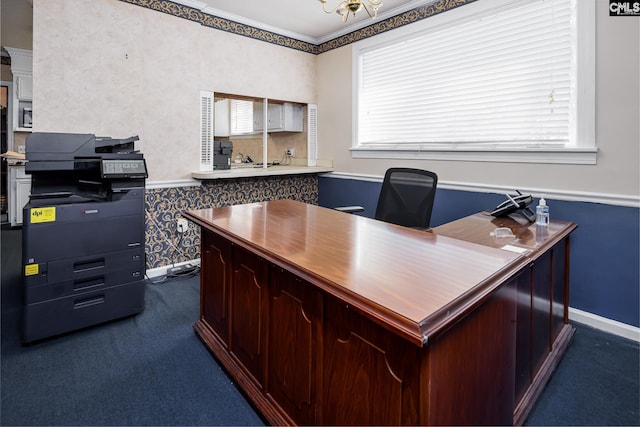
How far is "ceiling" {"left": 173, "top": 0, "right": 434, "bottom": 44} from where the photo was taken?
3379 millimetres

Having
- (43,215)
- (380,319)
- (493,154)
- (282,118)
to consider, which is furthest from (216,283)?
(282,118)

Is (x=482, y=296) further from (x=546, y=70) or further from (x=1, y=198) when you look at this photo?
(x=1, y=198)

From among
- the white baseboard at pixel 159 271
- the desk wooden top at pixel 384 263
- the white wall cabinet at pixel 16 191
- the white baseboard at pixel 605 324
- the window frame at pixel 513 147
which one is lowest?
the white baseboard at pixel 605 324

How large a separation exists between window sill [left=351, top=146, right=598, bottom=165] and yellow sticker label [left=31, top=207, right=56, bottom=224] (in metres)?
2.88

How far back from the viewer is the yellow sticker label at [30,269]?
214 centimetres

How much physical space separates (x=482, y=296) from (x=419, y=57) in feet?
9.94

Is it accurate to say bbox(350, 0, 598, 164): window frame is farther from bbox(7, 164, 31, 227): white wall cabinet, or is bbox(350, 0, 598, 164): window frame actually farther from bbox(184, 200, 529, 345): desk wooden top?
bbox(7, 164, 31, 227): white wall cabinet

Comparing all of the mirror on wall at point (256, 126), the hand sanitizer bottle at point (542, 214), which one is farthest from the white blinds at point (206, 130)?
the hand sanitizer bottle at point (542, 214)

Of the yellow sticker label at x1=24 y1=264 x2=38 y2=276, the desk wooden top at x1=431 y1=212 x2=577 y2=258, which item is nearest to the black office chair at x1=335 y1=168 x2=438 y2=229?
the desk wooden top at x1=431 y1=212 x2=577 y2=258

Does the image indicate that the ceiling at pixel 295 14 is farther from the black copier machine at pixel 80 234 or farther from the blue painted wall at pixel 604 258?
the blue painted wall at pixel 604 258

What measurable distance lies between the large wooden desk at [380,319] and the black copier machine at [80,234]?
0.66 m

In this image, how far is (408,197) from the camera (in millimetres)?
2715

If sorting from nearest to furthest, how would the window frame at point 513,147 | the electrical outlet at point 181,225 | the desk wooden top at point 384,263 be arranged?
the desk wooden top at point 384,263
the window frame at point 513,147
the electrical outlet at point 181,225

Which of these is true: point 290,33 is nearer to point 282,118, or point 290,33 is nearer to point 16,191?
point 282,118
